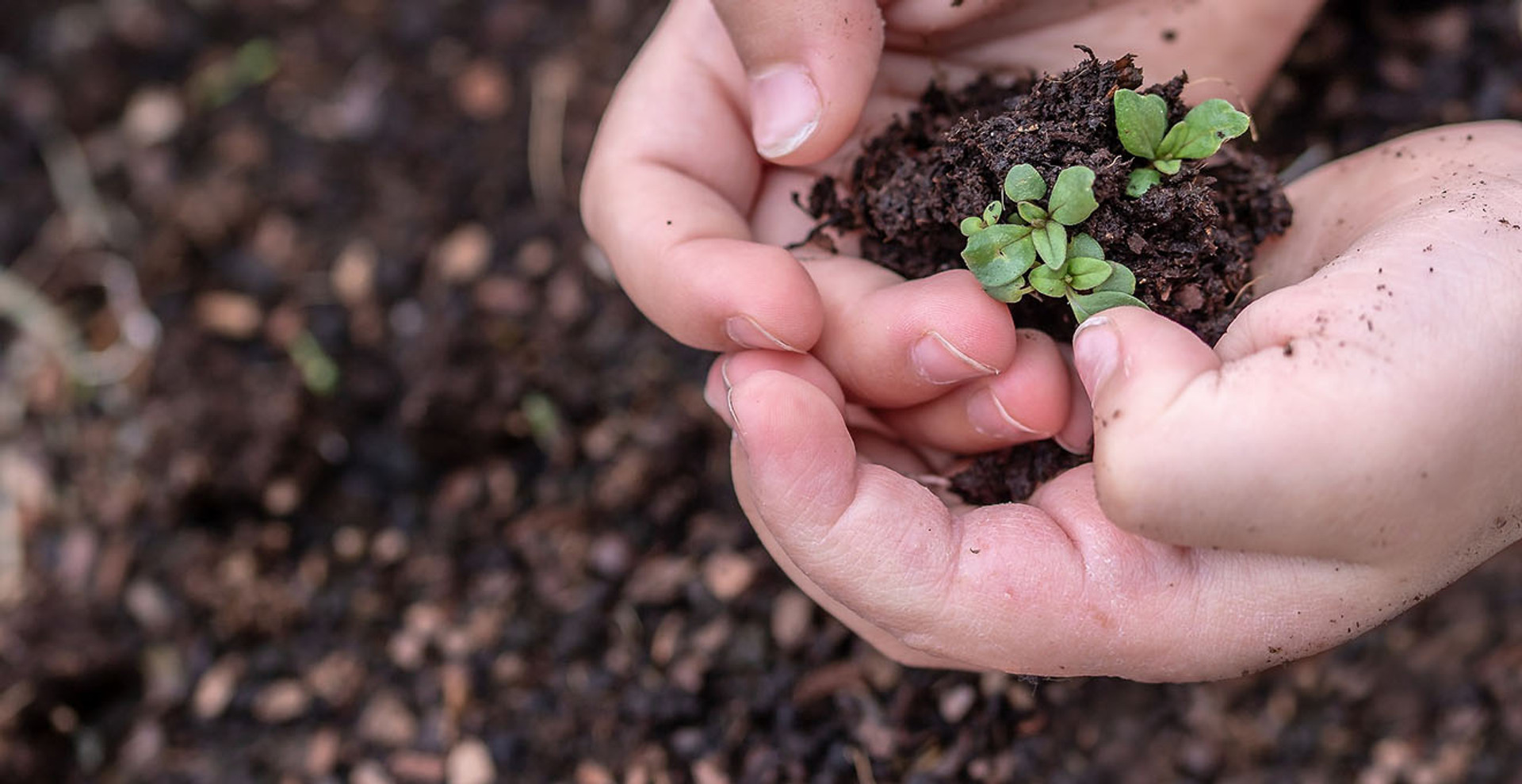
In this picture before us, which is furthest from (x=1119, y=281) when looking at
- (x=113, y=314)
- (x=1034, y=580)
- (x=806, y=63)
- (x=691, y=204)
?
(x=113, y=314)

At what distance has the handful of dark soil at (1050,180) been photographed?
1.55 meters

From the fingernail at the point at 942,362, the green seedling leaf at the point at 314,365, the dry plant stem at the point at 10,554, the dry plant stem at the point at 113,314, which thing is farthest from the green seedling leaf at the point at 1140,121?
the dry plant stem at the point at 10,554

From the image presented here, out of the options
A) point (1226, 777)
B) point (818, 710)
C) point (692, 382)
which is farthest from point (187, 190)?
point (1226, 777)

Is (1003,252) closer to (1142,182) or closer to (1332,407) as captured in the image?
(1142,182)

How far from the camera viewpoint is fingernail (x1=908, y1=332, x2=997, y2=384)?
1544 millimetres

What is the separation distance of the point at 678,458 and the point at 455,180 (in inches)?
41.1

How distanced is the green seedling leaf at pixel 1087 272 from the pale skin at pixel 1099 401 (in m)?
0.08

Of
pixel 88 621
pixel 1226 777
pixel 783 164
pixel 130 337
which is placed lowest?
pixel 88 621

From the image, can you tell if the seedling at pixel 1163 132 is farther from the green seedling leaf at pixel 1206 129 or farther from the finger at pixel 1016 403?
the finger at pixel 1016 403

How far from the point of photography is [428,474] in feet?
8.43

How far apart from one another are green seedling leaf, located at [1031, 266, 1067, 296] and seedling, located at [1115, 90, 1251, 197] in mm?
164

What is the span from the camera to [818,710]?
2100 mm

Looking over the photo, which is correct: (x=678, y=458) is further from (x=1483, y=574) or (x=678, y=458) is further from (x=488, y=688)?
(x=1483, y=574)

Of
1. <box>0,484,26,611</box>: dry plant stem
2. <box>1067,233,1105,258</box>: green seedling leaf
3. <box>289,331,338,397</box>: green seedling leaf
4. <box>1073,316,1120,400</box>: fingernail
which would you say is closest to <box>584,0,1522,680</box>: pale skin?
<box>1073,316,1120,400</box>: fingernail
